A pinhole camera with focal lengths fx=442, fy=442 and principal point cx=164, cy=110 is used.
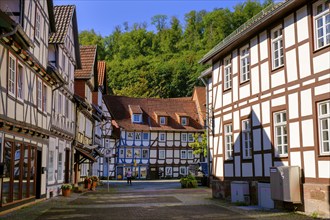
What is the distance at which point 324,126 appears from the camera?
509 inches

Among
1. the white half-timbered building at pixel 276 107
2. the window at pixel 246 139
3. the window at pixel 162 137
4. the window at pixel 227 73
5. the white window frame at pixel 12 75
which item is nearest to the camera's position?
the white half-timbered building at pixel 276 107

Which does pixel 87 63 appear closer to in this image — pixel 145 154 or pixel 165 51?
pixel 145 154

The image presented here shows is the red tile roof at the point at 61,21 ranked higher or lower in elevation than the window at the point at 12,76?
Answer: higher

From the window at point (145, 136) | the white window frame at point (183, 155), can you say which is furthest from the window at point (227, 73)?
the white window frame at point (183, 155)

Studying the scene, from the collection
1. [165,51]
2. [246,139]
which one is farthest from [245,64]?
[165,51]

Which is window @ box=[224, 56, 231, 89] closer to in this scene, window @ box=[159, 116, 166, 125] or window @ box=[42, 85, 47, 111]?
window @ box=[42, 85, 47, 111]

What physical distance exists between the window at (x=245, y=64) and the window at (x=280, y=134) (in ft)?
9.72

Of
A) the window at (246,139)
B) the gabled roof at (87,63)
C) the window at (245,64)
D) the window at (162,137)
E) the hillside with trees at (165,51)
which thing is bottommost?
the window at (246,139)

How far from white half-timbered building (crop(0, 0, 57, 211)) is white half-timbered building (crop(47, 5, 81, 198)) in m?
1.13

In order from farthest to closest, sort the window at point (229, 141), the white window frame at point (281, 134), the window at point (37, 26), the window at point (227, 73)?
the window at point (227, 73) < the window at point (229, 141) < the window at point (37, 26) < the white window frame at point (281, 134)

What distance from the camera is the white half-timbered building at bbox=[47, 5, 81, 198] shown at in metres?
21.5

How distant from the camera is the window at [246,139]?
17672 millimetres

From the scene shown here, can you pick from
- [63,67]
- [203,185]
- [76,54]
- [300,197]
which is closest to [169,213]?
[300,197]

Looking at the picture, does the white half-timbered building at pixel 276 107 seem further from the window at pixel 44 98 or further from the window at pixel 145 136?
the window at pixel 145 136
